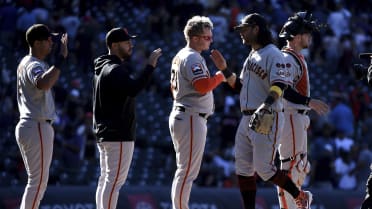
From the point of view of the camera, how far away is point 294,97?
33.9 feet

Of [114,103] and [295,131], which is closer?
[114,103]

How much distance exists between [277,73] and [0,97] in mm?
9096

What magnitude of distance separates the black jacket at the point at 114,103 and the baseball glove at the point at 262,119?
113 cm

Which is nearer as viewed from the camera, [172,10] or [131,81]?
[131,81]

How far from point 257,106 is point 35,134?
2.21m

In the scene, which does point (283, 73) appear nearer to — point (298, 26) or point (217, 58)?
point (217, 58)

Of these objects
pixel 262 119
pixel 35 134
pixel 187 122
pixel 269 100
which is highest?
pixel 269 100

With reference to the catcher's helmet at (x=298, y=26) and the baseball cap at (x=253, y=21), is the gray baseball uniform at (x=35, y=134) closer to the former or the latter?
the baseball cap at (x=253, y=21)

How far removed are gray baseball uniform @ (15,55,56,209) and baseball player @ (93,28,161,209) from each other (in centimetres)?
51

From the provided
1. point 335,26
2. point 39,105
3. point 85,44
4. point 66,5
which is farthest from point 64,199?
point 335,26

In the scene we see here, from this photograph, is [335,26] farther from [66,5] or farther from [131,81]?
[131,81]

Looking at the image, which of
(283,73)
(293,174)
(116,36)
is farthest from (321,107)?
(116,36)

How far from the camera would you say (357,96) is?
22500 millimetres

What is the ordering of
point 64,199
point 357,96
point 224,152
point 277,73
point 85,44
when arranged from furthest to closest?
point 357,96, point 85,44, point 224,152, point 64,199, point 277,73
